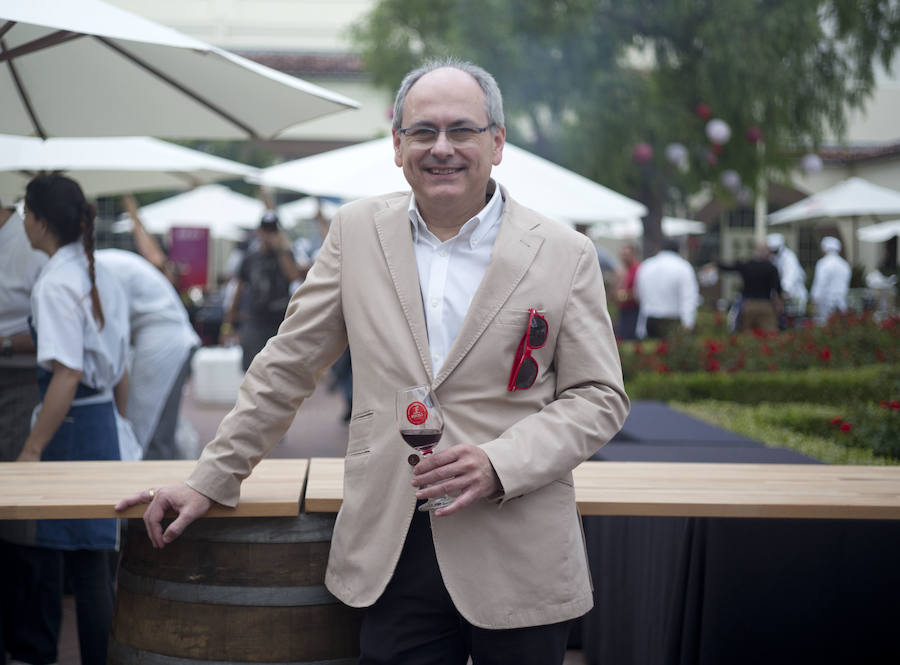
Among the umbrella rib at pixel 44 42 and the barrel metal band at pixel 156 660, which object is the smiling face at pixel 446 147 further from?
the umbrella rib at pixel 44 42

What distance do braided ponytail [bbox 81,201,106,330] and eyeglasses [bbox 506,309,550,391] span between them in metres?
2.24

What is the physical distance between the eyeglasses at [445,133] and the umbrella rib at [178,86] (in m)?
2.30

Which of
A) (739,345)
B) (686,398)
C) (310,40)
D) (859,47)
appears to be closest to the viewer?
(686,398)

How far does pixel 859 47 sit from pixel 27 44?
15.3 metres

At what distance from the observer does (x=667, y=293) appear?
12.3m

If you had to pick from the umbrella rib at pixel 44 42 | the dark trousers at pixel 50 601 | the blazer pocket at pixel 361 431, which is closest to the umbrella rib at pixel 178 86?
the umbrella rib at pixel 44 42

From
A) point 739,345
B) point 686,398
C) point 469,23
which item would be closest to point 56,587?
point 686,398

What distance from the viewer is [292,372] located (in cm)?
261

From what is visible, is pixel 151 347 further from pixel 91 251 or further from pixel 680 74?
pixel 680 74

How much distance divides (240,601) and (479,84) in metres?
1.48

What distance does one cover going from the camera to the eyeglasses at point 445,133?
245 centimetres

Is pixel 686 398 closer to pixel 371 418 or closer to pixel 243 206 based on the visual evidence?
pixel 371 418

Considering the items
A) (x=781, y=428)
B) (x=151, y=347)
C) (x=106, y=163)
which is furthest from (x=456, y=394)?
(x=781, y=428)

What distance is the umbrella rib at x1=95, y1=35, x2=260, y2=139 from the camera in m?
4.32
